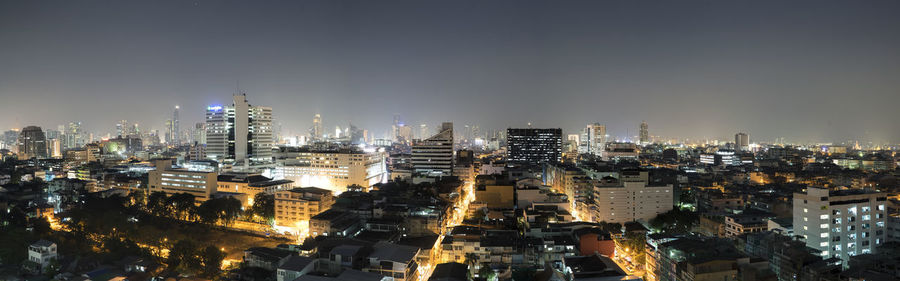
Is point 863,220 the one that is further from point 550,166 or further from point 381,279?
point 550,166

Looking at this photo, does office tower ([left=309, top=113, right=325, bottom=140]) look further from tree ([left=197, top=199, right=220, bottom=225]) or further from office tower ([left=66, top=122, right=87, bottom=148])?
tree ([left=197, top=199, right=220, bottom=225])

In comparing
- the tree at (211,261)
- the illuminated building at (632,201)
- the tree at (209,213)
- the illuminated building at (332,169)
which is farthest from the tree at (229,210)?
the illuminated building at (632,201)

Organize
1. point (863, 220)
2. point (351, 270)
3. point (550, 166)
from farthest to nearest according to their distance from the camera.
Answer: point (550, 166)
point (863, 220)
point (351, 270)

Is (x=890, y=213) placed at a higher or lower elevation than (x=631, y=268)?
higher

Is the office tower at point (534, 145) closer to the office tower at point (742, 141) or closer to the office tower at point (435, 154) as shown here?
the office tower at point (435, 154)

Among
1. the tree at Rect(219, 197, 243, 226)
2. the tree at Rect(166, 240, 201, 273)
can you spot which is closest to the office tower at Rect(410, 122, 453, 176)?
the tree at Rect(219, 197, 243, 226)

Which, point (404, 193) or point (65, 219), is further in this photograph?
point (404, 193)

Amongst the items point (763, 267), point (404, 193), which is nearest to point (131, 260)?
point (404, 193)
